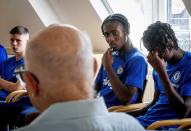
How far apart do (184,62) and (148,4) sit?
1.79m

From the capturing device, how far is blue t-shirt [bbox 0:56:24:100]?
3596 millimetres

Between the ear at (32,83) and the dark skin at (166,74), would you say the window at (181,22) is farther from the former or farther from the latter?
the ear at (32,83)

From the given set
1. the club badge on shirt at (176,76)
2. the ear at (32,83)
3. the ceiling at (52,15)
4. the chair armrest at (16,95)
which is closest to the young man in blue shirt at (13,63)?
the chair armrest at (16,95)

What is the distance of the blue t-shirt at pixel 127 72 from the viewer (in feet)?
8.71

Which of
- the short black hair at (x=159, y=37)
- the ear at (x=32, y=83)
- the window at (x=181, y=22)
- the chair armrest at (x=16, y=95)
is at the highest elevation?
the ear at (x=32, y=83)

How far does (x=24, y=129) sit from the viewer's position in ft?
3.46

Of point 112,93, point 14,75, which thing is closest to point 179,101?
point 112,93

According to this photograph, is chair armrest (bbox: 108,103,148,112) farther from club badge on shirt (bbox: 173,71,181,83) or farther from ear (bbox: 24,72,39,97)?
ear (bbox: 24,72,39,97)

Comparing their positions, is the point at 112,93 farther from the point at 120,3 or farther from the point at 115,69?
the point at 120,3

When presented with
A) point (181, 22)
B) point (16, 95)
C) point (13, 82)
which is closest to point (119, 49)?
point (16, 95)

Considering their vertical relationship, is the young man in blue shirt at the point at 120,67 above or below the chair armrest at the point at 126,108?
above

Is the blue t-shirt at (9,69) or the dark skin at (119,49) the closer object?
the dark skin at (119,49)

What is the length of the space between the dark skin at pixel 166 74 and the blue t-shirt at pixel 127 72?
0.85 feet

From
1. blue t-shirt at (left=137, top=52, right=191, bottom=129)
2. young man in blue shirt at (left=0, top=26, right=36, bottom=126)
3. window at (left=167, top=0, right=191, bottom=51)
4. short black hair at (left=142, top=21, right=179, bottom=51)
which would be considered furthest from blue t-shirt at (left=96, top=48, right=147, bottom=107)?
window at (left=167, top=0, right=191, bottom=51)
